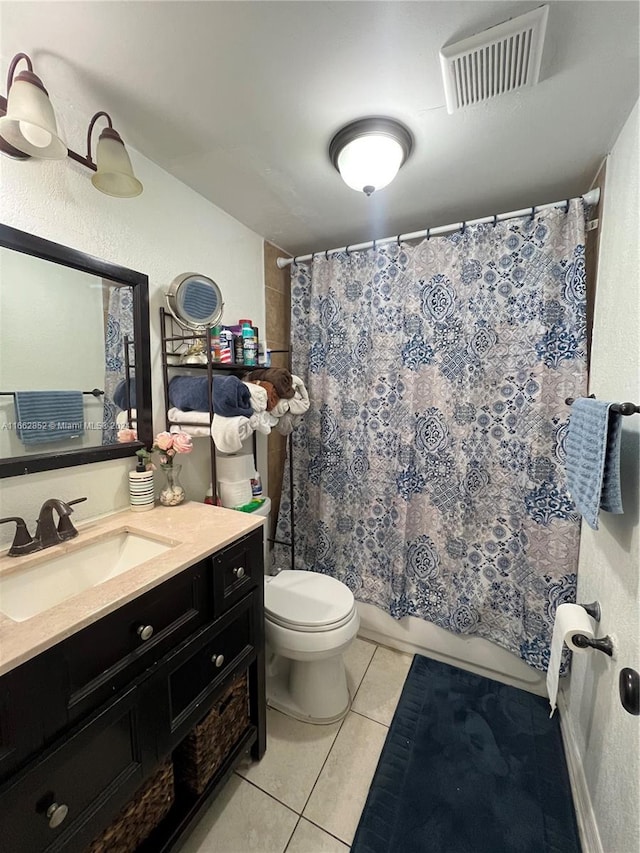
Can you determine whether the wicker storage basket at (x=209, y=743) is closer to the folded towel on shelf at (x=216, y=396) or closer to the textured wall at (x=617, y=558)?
the folded towel on shelf at (x=216, y=396)

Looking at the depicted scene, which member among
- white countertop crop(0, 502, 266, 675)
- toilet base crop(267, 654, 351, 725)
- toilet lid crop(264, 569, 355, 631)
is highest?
white countertop crop(0, 502, 266, 675)

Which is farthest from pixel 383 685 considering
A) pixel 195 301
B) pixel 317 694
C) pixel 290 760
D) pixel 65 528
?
pixel 195 301

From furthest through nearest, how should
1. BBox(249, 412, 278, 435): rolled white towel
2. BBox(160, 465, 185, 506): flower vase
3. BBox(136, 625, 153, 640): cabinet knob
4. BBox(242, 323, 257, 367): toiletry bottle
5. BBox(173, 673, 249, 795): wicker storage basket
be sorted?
1. BBox(242, 323, 257, 367): toiletry bottle
2. BBox(249, 412, 278, 435): rolled white towel
3. BBox(160, 465, 185, 506): flower vase
4. BBox(173, 673, 249, 795): wicker storage basket
5. BBox(136, 625, 153, 640): cabinet knob

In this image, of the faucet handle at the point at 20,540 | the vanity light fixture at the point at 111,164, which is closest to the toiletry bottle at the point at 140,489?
the faucet handle at the point at 20,540

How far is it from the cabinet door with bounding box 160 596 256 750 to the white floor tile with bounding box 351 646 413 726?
0.73 metres

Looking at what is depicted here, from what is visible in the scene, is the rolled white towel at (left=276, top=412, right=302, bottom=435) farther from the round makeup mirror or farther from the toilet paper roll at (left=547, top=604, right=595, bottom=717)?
the toilet paper roll at (left=547, top=604, right=595, bottom=717)

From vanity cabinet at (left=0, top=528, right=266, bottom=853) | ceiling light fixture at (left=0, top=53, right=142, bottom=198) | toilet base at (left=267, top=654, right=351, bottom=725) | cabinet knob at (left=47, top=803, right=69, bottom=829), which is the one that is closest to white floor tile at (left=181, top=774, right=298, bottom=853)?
vanity cabinet at (left=0, top=528, right=266, bottom=853)

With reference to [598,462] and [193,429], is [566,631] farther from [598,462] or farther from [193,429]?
[193,429]

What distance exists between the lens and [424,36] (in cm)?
84

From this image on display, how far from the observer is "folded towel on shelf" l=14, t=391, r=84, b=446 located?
101cm

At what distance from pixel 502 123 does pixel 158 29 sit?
3.35ft

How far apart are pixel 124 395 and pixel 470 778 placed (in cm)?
191

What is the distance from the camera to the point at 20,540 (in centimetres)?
94

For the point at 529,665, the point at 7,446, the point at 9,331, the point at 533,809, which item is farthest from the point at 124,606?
the point at 529,665
